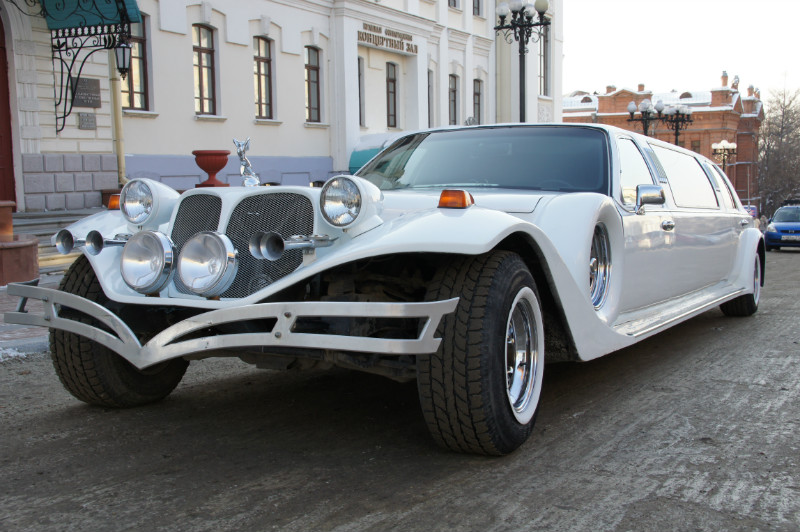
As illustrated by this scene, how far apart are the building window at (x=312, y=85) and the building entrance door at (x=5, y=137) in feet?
29.1

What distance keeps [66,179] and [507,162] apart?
37.1 ft

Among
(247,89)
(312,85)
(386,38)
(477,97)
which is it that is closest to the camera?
(247,89)

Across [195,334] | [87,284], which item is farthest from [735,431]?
[87,284]

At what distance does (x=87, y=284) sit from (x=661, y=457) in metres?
2.75

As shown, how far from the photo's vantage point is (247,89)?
61.8 ft

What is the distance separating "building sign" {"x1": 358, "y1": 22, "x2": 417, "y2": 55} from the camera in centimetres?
2254

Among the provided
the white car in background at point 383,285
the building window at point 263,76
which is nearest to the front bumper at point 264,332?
the white car in background at point 383,285

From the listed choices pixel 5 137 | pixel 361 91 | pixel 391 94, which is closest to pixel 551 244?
pixel 5 137

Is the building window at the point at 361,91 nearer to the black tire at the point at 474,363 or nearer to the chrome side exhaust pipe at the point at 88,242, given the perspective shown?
the chrome side exhaust pipe at the point at 88,242

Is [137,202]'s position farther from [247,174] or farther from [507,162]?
[507,162]

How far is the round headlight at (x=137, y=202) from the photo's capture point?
401 cm

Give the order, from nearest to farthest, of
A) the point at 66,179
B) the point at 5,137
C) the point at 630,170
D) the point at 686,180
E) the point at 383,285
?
the point at 383,285
the point at 630,170
the point at 686,180
the point at 5,137
the point at 66,179

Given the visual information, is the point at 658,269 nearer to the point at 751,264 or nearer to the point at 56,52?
the point at 751,264

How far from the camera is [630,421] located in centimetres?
397
